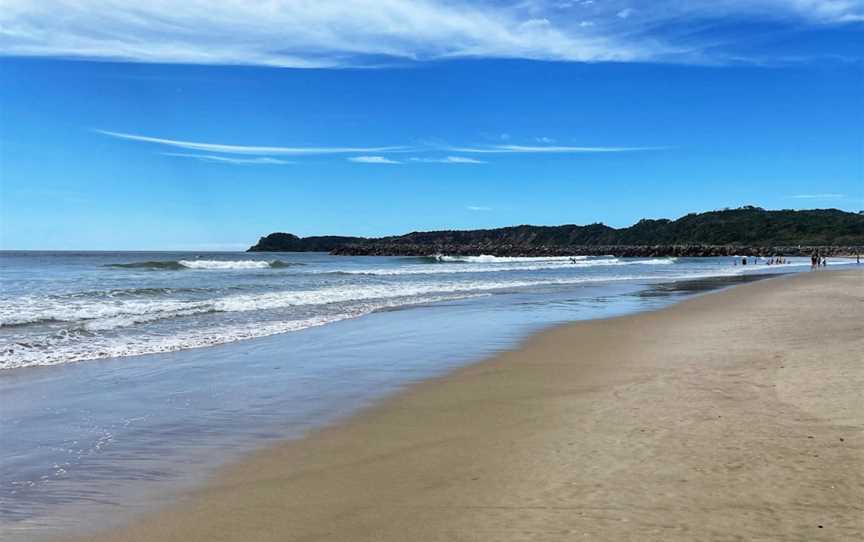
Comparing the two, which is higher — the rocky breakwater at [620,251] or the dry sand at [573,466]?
the rocky breakwater at [620,251]

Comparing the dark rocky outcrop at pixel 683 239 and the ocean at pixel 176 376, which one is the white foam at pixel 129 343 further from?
the dark rocky outcrop at pixel 683 239

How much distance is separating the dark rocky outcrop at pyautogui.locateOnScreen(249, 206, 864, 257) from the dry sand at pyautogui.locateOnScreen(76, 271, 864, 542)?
11553 centimetres

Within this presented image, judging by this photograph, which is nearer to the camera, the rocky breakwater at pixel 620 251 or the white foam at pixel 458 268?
the white foam at pixel 458 268

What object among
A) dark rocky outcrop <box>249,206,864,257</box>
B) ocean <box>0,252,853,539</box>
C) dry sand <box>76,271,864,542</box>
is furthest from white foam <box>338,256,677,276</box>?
dark rocky outcrop <box>249,206,864,257</box>

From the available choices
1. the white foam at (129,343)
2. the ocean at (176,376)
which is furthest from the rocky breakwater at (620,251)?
the white foam at (129,343)

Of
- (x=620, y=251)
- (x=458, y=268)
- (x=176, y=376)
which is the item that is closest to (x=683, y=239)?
(x=620, y=251)

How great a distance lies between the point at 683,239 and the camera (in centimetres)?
17725

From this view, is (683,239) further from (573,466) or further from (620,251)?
(573,466)

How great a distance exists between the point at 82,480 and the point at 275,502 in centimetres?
162

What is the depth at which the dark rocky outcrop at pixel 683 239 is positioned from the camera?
417 feet

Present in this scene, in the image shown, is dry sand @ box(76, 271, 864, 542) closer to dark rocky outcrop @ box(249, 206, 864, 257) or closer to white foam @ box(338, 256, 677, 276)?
white foam @ box(338, 256, 677, 276)

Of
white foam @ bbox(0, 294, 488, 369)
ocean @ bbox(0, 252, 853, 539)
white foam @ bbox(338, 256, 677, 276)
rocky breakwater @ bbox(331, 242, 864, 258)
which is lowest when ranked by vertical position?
ocean @ bbox(0, 252, 853, 539)

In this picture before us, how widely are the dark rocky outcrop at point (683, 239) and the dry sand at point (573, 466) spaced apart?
4549 inches

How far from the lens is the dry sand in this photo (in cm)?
Answer: 384
